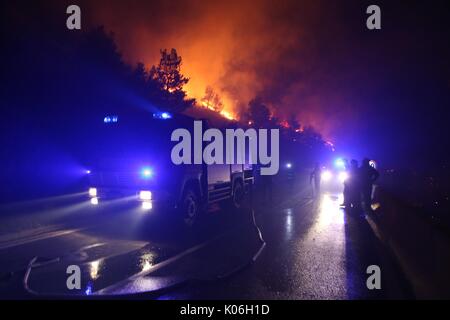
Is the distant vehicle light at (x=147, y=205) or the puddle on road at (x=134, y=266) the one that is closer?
the puddle on road at (x=134, y=266)

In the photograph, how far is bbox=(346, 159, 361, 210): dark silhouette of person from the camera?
1121 centimetres

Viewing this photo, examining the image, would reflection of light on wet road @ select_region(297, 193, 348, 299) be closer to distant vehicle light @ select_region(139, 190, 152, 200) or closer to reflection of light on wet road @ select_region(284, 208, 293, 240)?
reflection of light on wet road @ select_region(284, 208, 293, 240)

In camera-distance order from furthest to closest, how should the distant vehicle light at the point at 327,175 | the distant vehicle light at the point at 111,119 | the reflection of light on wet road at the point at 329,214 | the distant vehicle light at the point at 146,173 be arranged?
1. the distant vehicle light at the point at 327,175
2. the reflection of light on wet road at the point at 329,214
3. the distant vehicle light at the point at 111,119
4. the distant vehicle light at the point at 146,173

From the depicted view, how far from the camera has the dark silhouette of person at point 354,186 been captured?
1121cm

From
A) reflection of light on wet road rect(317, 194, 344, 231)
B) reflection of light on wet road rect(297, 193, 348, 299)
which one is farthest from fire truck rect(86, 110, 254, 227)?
reflection of light on wet road rect(317, 194, 344, 231)

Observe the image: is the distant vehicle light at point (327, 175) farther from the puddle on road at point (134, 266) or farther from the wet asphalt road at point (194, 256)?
the puddle on road at point (134, 266)

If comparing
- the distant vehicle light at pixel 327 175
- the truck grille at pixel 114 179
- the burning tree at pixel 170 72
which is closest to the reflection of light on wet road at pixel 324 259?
the truck grille at pixel 114 179

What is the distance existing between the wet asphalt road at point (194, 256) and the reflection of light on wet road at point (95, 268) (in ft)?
0.05

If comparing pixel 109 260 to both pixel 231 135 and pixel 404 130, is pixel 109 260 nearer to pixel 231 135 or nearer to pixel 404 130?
pixel 231 135

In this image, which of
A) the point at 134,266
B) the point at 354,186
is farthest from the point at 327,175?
the point at 134,266

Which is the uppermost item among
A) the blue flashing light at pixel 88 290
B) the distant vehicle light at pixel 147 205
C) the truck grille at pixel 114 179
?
the truck grille at pixel 114 179

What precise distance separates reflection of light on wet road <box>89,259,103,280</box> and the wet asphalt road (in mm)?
15

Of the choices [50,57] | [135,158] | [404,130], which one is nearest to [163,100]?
[50,57]
